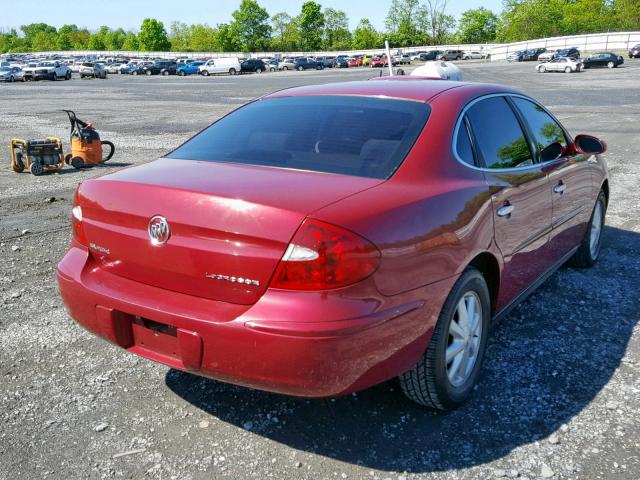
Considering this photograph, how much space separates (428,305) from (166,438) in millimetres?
1392

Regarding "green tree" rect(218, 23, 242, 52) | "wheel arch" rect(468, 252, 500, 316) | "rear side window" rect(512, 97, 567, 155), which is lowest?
"wheel arch" rect(468, 252, 500, 316)

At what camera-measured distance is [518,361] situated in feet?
12.5

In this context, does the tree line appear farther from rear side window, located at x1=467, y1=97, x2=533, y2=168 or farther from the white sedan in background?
rear side window, located at x1=467, y1=97, x2=533, y2=168

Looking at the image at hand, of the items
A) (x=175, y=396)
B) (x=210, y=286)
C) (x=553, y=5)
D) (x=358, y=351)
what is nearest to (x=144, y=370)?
(x=175, y=396)

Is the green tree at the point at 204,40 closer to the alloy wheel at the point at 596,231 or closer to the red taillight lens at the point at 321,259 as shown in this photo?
the alloy wheel at the point at 596,231

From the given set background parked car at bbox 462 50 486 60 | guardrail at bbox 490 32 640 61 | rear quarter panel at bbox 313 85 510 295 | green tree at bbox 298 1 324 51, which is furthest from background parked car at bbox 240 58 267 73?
rear quarter panel at bbox 313 85 510 295

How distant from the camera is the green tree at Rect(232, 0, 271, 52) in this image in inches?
5251

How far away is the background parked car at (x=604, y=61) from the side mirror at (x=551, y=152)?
53320 mm

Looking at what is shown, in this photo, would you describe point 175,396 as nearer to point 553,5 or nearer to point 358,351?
point 358,351

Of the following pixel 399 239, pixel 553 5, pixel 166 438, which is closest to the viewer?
pixel 399 239

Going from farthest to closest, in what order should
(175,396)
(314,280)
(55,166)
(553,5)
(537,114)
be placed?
(553,5) → (55,166) → (537,114) → (175,396) → (314,280)

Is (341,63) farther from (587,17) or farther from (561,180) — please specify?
(561,180)

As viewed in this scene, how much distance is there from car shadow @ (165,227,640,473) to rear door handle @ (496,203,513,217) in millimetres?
919

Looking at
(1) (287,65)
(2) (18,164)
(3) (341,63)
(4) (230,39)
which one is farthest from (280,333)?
(4) (230,39)
